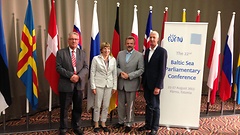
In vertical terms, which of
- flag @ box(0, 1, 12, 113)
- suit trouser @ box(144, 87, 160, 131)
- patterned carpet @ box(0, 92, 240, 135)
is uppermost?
flag @ box(0, 1, 12, 113)

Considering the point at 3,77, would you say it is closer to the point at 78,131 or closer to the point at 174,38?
the point at 78,131

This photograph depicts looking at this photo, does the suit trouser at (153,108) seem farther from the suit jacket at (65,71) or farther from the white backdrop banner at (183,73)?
the suit jacket at (65,71)

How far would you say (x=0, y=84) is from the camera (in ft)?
10.8

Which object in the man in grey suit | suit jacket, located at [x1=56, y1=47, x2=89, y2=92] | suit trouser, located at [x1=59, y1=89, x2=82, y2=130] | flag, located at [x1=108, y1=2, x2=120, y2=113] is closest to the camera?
suit jacket, located at [x1=56, y1=47, x2=89, y2=92]

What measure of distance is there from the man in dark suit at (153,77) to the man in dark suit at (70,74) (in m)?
0.89

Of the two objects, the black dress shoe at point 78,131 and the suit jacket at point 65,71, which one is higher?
the suit jacket at point 65,71

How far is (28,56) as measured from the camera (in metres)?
3.42

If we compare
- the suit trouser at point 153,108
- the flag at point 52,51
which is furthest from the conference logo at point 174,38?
the flag at point 52,51

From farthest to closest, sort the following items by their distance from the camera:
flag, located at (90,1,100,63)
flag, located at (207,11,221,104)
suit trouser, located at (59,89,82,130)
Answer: flag, located at (207,11,221,104), flag, located at (90,1,100,63), suit trouser, located at (59,89,82,130)

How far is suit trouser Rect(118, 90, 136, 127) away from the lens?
11.5 feet

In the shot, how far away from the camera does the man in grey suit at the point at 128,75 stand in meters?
3.39

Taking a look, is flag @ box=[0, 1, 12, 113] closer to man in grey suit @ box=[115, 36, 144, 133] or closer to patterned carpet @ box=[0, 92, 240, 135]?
patterned carpet @ box=[0, 92, 240, 135]

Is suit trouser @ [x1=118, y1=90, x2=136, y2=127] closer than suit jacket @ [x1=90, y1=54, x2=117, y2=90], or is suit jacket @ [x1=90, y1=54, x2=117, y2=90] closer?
suit jacket @ [x1=90, y1=54, x2=117, y2=90]

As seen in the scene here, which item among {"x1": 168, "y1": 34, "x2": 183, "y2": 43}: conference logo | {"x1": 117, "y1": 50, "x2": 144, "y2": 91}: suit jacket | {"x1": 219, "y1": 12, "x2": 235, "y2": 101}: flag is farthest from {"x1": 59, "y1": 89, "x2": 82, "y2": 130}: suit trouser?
{"x1": 219, "y1": 12, "x2": 235, "y2": 101}: flag
